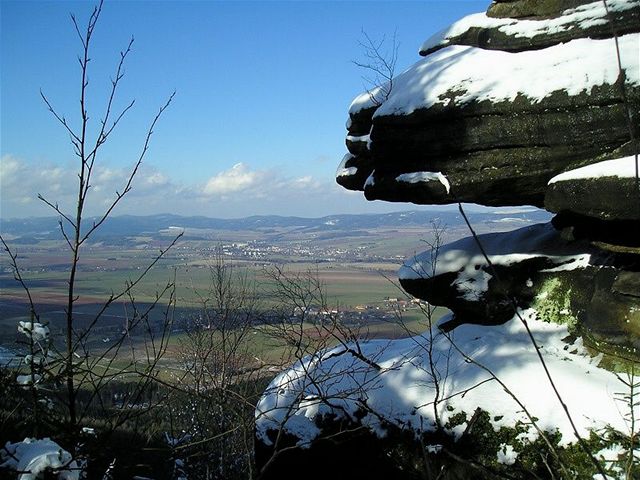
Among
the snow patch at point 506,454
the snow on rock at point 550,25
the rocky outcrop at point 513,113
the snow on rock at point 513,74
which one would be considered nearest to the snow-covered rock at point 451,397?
the snow patch at point 506,454

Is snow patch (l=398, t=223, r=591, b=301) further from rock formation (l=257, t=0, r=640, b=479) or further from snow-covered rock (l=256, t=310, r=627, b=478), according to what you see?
snow-covered rock (l=256, t=310, r=627, b=478)

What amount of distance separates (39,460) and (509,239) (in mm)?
6145

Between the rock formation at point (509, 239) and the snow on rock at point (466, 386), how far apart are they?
0.02 metres

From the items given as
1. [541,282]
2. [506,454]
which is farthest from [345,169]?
[506,454]

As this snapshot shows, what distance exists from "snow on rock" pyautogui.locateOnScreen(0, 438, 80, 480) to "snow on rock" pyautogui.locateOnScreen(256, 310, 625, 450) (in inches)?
104

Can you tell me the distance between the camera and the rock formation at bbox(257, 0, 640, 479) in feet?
16.6

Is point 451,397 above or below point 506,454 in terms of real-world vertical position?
above

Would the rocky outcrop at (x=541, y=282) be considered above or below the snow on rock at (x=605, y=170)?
below

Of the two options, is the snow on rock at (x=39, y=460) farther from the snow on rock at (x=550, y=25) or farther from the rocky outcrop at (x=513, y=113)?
the snow on rock at (x=550, y=25)

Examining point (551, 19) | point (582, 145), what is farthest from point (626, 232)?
point (551, 19)

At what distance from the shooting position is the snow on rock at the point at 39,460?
188 centimetres

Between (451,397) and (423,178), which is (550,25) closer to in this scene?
(423,178)

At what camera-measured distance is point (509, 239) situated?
22.6 ft

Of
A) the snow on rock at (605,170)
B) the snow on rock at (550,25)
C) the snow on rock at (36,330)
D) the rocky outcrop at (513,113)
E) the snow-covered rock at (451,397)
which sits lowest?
the snow-covered rock at (451,397)
